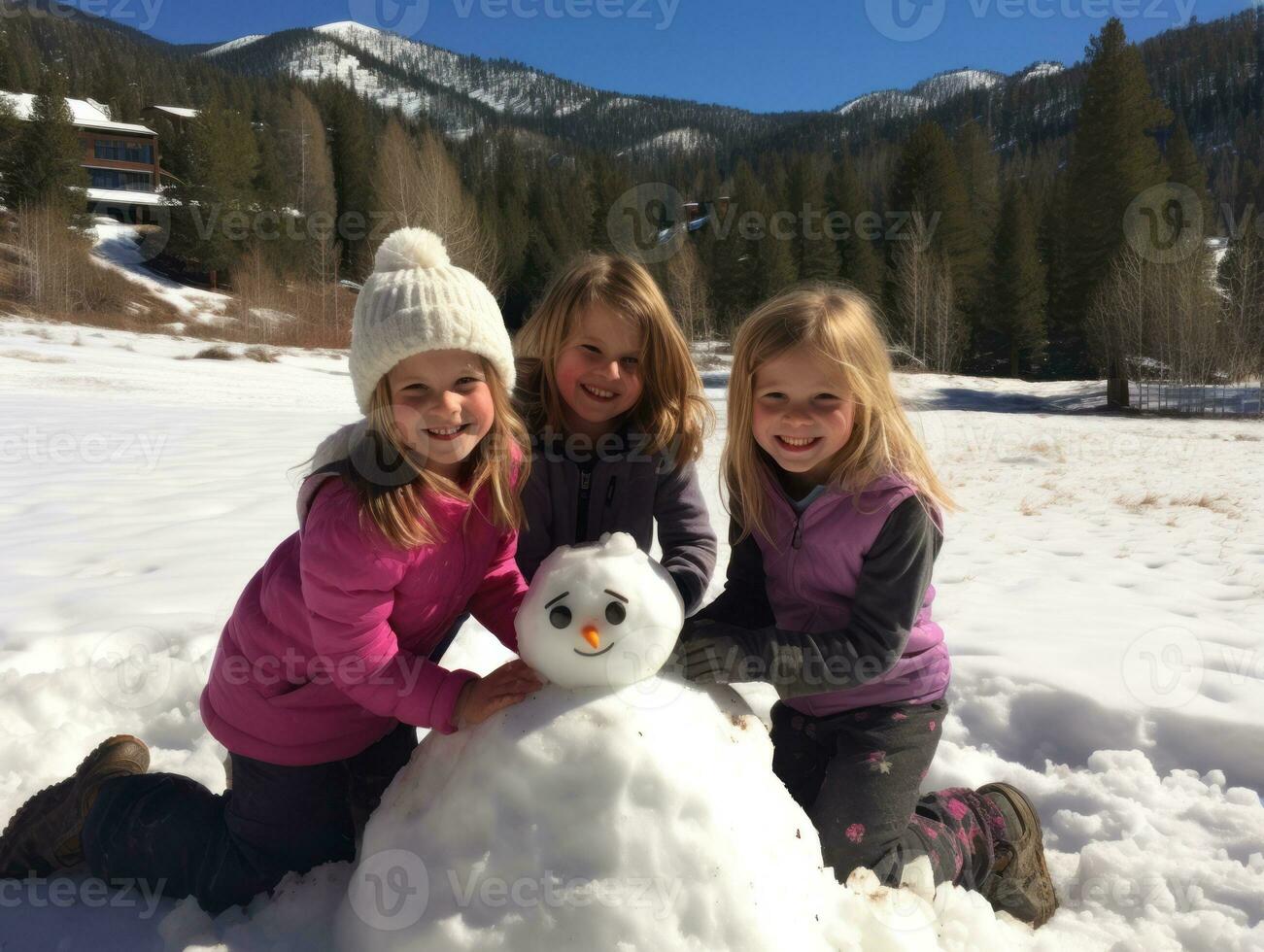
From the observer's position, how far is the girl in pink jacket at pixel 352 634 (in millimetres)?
1777

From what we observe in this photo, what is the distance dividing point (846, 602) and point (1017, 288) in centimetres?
3425

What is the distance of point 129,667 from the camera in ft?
9.25

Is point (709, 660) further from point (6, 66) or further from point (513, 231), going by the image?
point (6, 66)

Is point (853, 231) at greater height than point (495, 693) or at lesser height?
greater

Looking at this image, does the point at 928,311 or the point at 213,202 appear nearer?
the point at 928,311

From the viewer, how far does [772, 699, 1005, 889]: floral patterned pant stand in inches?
77.3

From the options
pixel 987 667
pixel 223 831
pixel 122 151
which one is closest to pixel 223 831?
pixel 223 831

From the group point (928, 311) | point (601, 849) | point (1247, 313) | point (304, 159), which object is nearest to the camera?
point (601, 849)

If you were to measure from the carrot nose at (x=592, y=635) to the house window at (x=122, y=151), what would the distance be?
58.4 m

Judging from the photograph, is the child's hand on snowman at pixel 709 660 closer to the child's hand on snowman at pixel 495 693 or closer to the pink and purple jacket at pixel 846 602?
the pink and purple jacket at pixel 846 602

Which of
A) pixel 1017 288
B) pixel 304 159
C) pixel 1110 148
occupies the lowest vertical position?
pixel 1017 288

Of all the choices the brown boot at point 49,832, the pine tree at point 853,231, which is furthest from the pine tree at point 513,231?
the brown boot at point 49,832

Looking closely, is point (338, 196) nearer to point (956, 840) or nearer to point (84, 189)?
point (84, 189)

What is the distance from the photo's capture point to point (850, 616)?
2.08 metres
